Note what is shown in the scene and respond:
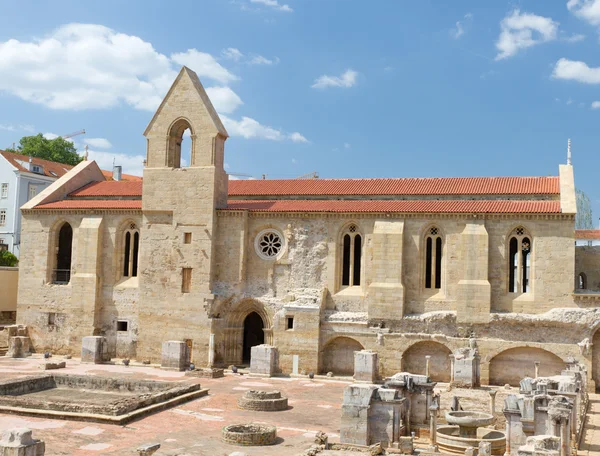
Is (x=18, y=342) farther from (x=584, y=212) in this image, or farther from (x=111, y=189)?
(x=584, y=212)

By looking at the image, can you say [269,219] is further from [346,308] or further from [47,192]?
[47,192]

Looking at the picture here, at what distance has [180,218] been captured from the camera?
3769 centimetres

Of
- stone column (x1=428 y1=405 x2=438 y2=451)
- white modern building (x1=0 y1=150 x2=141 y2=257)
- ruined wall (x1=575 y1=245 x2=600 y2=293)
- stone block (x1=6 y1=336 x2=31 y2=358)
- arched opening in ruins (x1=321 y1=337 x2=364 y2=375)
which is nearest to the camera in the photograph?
stone column (x1=428 y1=405 x2=438 y2=451)

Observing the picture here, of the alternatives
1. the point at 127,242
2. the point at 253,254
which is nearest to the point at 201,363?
the point at 253,254

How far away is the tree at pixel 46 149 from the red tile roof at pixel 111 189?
34.5 metres

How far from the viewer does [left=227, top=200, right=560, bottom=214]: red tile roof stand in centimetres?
3309

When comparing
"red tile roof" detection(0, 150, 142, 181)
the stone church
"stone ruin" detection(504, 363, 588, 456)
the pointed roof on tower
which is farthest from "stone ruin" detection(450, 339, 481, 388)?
"red tile roof" detection(0, 150, 142, 181)

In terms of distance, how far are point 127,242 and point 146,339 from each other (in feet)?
21.2

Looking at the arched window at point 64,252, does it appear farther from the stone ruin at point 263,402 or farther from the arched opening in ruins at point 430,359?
the arched opening in ruins at point 430,359

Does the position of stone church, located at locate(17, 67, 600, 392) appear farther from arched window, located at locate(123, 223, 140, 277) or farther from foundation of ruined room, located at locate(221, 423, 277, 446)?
foundation of ruined room, located at locate(221, 423, 277, 446)

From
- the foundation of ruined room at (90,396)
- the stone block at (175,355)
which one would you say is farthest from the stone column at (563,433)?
the stone block at (175,355)

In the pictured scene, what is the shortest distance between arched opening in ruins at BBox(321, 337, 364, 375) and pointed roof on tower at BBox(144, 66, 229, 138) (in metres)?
13.5

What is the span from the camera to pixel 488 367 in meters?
31.8

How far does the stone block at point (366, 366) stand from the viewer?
1216 inches
